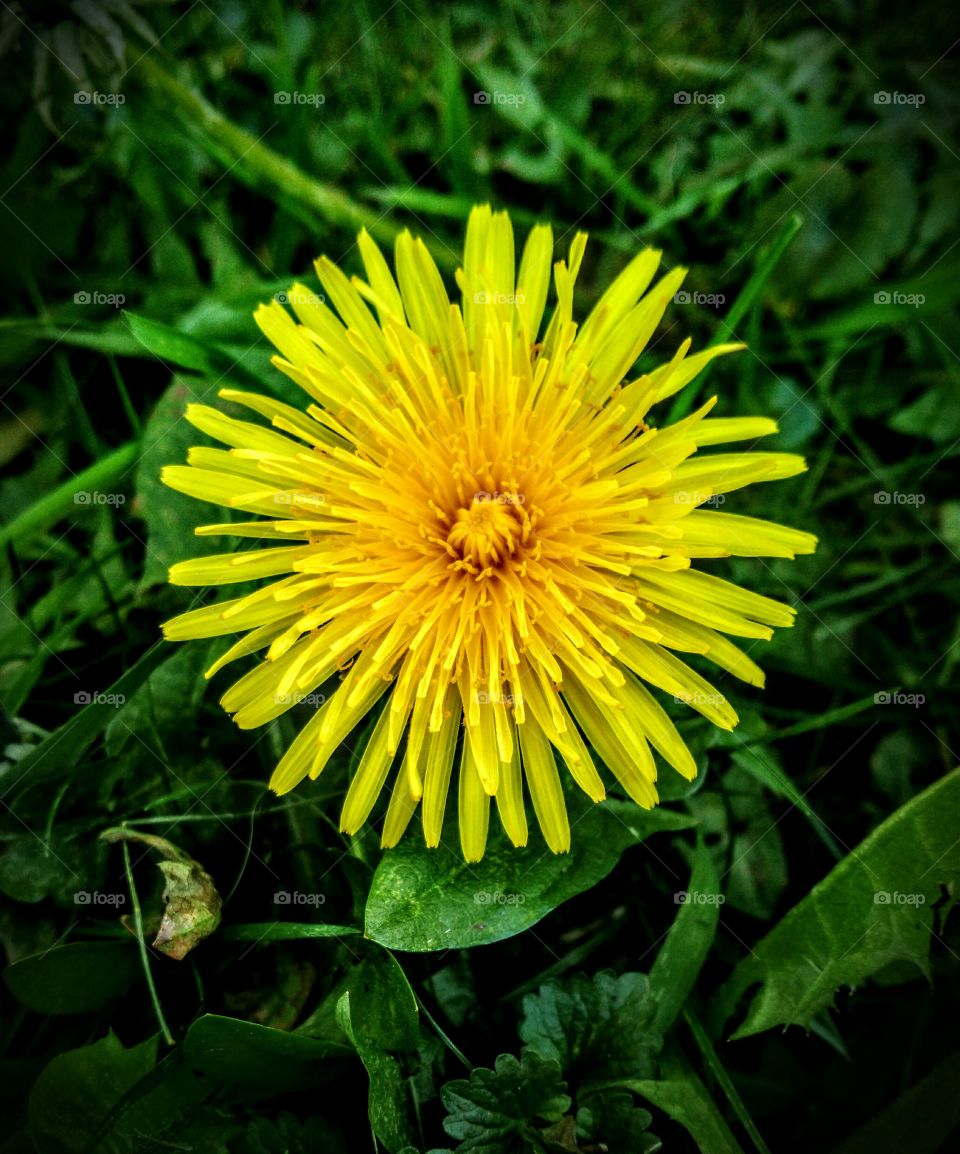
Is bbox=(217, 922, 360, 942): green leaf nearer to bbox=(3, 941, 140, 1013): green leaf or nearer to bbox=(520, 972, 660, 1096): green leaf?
bbox=(3, 941, 140, 1013): green leaf

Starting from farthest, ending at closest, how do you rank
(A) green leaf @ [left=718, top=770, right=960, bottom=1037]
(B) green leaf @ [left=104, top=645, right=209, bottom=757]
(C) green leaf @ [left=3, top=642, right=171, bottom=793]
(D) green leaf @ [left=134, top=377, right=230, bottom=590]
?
1. (D) green leaf @ [left=134, top=377, right=230, bottom=590]
2. (B) green leaf @ [left=104, top=645, right=209, bottom=757]
3. (C) green leaf @ [left=3, top=642, right=171, bottom=793]
4. (A) green leaf @ [left=718, top=770, right=960, bottom=1037]

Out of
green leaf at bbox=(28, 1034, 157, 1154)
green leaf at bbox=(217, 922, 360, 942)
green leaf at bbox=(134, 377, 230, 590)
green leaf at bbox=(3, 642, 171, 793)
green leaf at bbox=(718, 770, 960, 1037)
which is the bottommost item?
green leaf at bbox=(28, 1034, 157, 1154)

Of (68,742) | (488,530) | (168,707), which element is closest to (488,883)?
(488,530)

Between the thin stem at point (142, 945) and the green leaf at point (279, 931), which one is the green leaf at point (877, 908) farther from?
the thin stem at point (142, 945)

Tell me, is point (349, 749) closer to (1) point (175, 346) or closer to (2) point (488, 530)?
(2) point (488, 530)

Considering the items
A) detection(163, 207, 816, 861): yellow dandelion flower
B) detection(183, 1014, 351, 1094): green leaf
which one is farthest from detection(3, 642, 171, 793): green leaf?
detection(183, 1014, 351, 1094): green leaf

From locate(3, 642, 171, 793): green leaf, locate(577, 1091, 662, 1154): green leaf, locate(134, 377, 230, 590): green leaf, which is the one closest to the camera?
locate(577, 1091, 662, 1154): green leaf

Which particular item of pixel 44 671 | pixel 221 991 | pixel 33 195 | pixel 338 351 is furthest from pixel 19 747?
pixel 33 195
